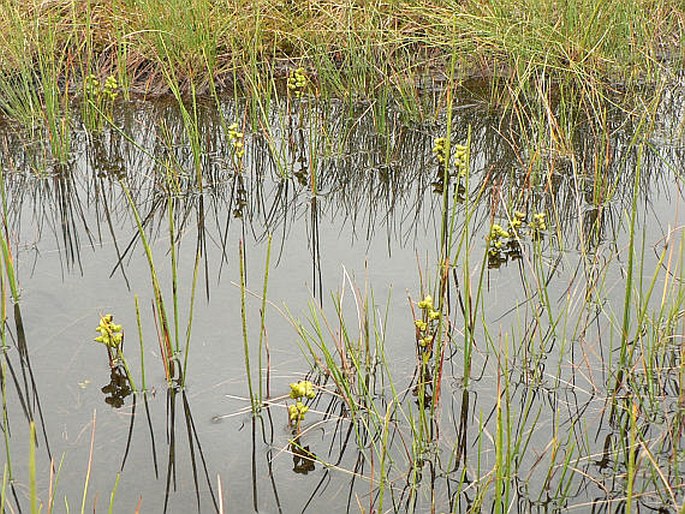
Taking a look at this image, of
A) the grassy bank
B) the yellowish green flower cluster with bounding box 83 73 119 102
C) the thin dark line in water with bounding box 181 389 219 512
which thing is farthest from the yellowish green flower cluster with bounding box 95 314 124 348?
the yellowish green flower cluster with bounding box 83 73 119 102

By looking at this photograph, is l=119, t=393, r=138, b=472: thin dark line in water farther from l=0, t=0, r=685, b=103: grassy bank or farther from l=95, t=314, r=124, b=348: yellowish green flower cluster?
l=0, t=0, r=685, b=103: grassy bank

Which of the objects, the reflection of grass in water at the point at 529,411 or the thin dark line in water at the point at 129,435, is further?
the thin dark line in water at the point at 129,435

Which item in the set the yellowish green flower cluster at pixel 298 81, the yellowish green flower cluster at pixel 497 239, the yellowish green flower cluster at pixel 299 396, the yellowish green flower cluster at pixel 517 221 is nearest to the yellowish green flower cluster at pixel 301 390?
the yellowish green flower cluster at pixel 299 396

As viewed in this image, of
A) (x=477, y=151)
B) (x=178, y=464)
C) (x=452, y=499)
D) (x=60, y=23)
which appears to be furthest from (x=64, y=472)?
(x=60, y=23)

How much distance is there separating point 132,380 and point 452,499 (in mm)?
895

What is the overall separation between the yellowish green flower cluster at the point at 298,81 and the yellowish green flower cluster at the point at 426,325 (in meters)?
1.99

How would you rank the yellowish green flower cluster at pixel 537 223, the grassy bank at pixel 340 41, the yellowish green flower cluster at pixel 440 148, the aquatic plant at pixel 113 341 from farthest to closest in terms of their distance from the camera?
1. the grassy bank at pixel 340 41
2. the yellowish green flower cluster at pixel 440 148
3. the yellowish green flower cluster at pixel 537 223
4. the aquatic plant at pixel 113 341

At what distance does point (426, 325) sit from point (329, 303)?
407 mm

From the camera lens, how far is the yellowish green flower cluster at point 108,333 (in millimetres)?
2346

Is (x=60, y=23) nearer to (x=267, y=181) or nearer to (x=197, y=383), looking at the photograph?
(x=267, y=181)

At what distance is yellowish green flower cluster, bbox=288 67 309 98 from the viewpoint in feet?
13.7

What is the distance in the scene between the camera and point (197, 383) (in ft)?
7.71

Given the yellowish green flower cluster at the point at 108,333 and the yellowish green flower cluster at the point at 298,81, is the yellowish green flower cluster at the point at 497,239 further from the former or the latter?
the yellowish green flower cluster at the point at 298,81

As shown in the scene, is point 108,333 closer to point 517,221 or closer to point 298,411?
point 298,411
